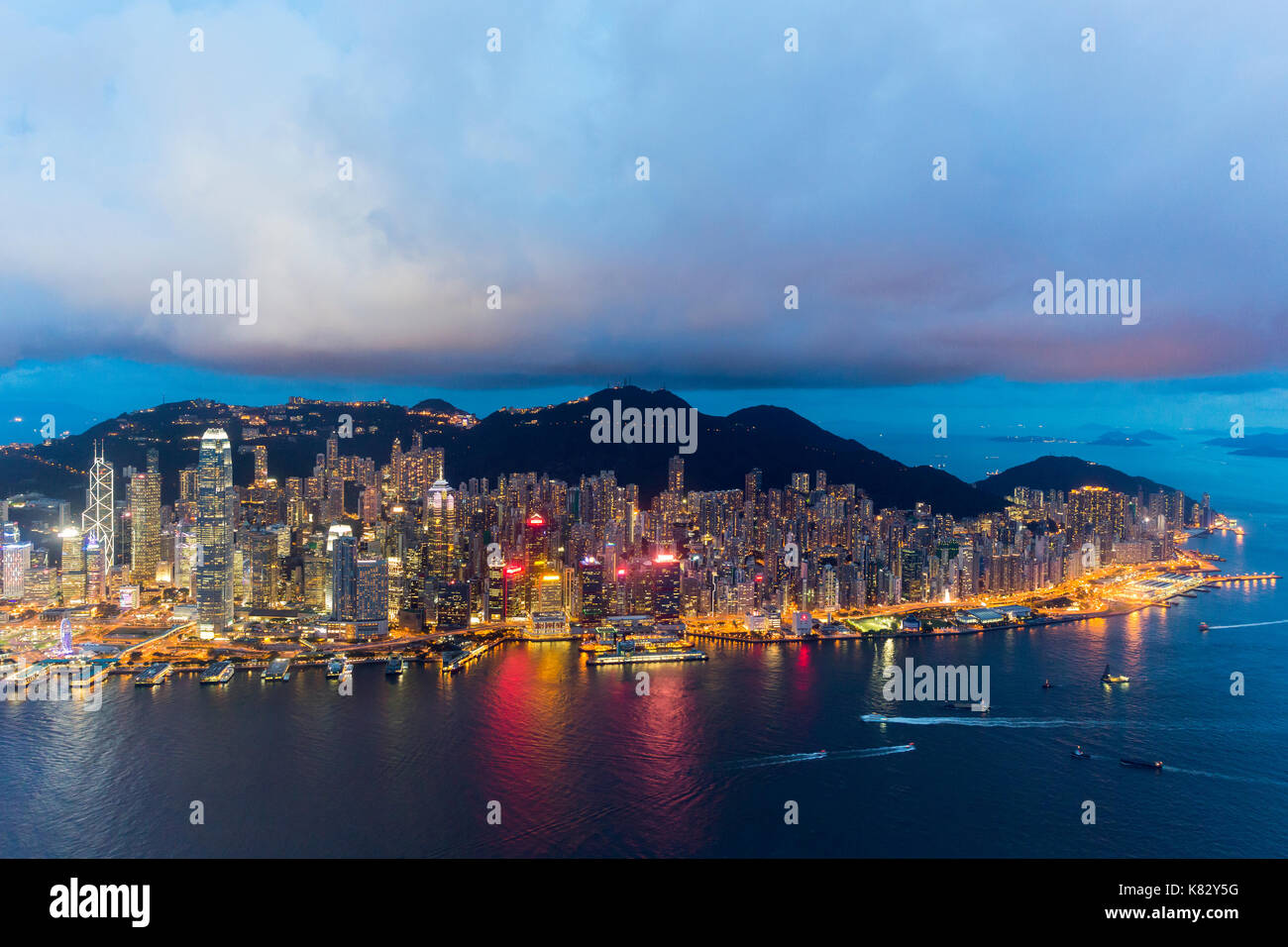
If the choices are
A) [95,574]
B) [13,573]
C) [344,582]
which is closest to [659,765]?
[344,582]

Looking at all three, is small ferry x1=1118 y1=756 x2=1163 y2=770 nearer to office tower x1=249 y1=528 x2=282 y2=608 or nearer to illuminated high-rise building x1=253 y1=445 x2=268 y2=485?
office tower x1=249 y1=528 x2=282 y2=608

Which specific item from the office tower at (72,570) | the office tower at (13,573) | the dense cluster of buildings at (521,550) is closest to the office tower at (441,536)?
the dense cluster of buildings at (521,550)

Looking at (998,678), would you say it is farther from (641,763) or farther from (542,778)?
(542,778)

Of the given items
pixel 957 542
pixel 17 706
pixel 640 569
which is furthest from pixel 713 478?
pixel 17 706

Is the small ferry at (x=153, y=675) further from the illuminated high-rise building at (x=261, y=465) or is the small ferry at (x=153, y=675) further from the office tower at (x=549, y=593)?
the illuminated high-rise building at (x=261, y=465)

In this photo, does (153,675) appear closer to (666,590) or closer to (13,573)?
(13,573)

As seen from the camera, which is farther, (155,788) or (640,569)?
(640,569)
